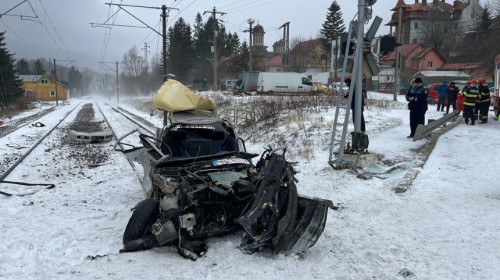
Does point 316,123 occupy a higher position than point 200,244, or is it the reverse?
point 316,123

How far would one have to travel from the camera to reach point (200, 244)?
441 cm

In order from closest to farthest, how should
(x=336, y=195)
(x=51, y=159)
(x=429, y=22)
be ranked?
1. (x=336, y=195)
2. (x=51, y=159)
3. (x=429, y=22)

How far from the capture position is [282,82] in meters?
37.4

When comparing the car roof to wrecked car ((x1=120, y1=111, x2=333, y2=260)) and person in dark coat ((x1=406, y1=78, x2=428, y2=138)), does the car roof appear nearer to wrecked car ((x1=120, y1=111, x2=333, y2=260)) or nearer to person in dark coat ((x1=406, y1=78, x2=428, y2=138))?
wrecked car ((x1=120, y1=111, x2=333, y2=260))

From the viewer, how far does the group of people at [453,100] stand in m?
10.5

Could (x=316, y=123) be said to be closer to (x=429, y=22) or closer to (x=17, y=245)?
(x=17, y=245)

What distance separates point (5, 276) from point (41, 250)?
25.9 inches

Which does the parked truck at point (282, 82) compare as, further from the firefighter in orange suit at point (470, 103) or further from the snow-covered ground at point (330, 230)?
the snow-covered ground at point (330, 230)

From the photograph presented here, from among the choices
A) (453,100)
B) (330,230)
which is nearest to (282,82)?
(453,100)

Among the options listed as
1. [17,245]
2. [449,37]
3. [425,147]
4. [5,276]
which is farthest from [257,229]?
[449,37]

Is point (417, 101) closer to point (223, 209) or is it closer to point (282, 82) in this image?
point (223, 209)

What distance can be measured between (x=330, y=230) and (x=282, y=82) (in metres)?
33.2

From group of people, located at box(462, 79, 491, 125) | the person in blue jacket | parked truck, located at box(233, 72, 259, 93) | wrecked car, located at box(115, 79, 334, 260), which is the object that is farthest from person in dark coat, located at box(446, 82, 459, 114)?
parked truck, located at box(233, 72, 259, 93)

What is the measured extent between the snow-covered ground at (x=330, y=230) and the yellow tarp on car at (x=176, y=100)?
1.70 m
